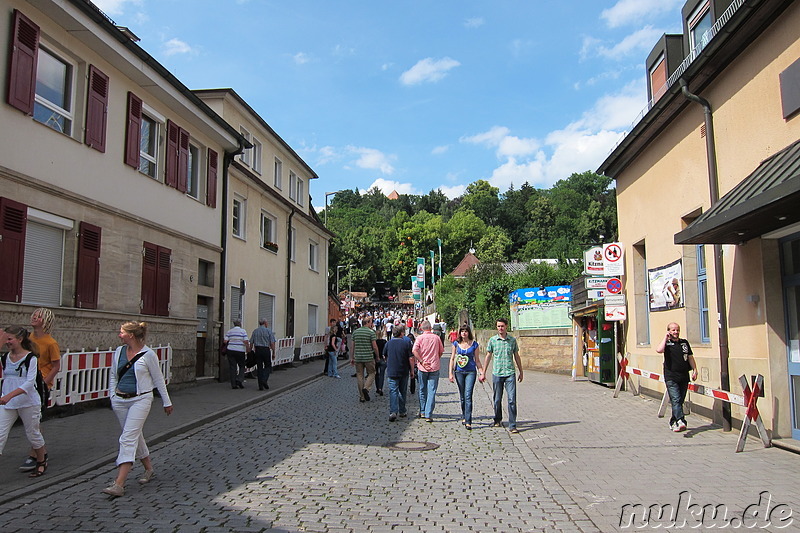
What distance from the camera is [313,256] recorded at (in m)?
31.3

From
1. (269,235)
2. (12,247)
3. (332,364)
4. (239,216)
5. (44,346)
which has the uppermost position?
(239,216)

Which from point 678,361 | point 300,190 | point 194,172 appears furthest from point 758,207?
point 300,190

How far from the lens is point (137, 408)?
21.0 feet

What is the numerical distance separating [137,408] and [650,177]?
1153cm

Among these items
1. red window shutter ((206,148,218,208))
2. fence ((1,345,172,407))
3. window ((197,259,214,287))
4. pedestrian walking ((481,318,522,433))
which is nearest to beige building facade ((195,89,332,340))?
window ((197,259,214,287))

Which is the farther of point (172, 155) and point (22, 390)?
point (172, 155)

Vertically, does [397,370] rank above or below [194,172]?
below

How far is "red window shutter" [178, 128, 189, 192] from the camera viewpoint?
15836 mm

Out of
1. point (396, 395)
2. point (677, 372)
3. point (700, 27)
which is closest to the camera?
point (677, 372)

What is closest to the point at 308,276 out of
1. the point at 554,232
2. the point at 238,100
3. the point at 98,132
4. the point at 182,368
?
the point at 238,100

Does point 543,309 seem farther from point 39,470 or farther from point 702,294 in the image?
point 39,470

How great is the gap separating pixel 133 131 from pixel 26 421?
27.5 feet

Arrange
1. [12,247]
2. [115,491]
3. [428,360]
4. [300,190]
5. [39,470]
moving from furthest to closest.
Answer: [300,190]
[428,360]
[12,247]
[39,470]
[115,491]

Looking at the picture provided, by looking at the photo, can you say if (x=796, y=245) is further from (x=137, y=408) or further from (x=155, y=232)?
(x=155, y=232)
